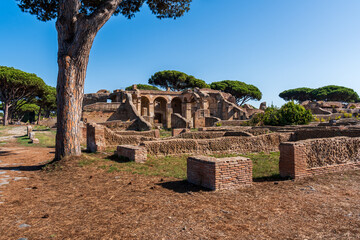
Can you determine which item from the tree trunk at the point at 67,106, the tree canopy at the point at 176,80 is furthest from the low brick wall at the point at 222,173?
the tree canopy at the point at 176,80

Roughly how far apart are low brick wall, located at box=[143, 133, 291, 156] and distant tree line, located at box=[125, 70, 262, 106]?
40.6 m

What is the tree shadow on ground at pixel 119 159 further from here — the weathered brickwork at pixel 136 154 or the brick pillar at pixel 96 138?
the brick pillar at pixel 96 138

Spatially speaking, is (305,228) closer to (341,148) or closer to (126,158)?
(341,148)

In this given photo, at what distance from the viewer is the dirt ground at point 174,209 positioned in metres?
2.87

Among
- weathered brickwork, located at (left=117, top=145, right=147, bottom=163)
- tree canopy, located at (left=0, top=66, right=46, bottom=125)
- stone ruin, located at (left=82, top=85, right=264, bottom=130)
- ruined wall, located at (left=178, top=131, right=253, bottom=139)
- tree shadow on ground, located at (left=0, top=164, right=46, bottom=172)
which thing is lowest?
tree shadow on ground, located at (left=0, top=164, right=46, bottom=172)

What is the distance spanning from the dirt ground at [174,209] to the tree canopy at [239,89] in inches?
1958

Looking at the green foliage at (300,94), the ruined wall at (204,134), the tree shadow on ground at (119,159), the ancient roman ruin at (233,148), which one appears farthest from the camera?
the green foliage at (300,94)

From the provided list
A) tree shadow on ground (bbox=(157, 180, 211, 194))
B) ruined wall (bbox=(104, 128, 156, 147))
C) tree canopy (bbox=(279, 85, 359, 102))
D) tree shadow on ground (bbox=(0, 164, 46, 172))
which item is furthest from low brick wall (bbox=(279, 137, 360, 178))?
tree canopy (bbox=(279, 85, 359, 102))

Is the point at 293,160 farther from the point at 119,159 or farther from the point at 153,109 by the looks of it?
the point at 153,109

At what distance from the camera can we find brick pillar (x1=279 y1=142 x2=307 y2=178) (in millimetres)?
5441

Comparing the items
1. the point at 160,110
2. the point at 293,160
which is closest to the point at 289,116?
the point at 293,160

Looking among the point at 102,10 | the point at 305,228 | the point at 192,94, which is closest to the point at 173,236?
the point at 305,228

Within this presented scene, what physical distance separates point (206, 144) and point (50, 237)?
7106 millimetres

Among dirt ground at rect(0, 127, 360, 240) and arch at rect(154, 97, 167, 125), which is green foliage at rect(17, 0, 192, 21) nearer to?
dirt ground at rect(0, 127, 360, 240)
